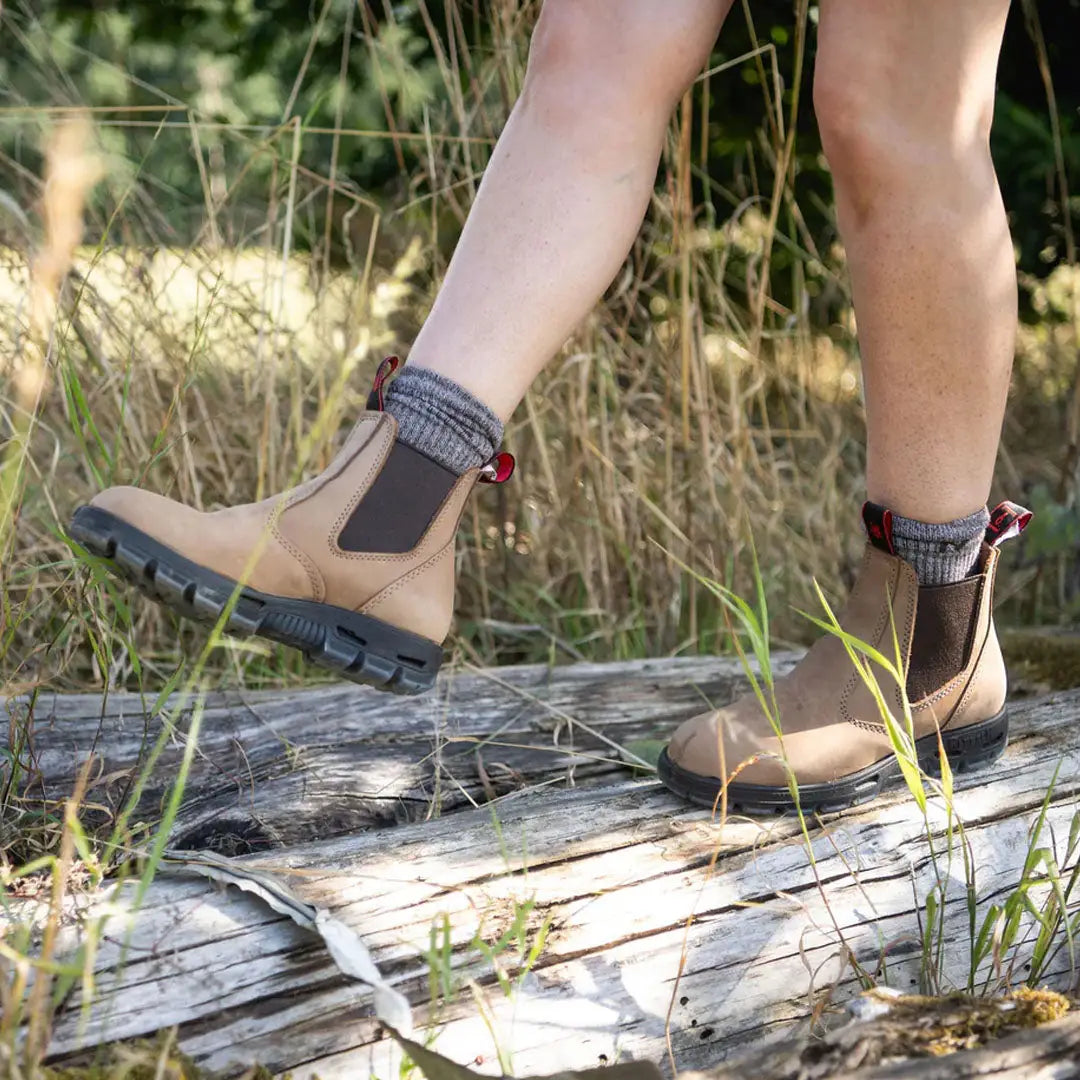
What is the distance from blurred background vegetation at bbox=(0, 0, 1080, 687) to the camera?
2.21 meters

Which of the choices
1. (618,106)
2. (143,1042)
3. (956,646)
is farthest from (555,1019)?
(618,106)

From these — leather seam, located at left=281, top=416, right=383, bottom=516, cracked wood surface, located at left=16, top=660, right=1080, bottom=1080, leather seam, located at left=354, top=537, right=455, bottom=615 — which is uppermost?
leather seam, located at left=281, top=416, right=383, bottom=516

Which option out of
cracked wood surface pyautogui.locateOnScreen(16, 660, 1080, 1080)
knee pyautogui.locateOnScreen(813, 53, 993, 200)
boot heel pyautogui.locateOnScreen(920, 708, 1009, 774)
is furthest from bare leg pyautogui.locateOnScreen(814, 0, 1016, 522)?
cracked wood surface pyautogui.locateOnScreen(16, 660, 1080, 1080)

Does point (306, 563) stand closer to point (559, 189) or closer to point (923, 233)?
point (559, 189)

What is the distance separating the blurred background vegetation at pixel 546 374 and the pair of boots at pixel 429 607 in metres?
0.33

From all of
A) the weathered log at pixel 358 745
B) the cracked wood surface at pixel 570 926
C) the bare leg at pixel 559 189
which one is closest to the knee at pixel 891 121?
the bare leg at pixel 559 189

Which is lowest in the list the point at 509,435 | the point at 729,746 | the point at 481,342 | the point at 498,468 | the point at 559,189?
the point at 729,746

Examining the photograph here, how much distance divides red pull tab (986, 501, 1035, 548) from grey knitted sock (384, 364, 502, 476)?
0.61 meters

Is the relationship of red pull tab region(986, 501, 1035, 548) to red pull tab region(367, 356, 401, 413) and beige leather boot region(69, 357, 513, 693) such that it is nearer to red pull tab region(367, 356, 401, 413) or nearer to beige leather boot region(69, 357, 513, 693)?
beige leather boot region(69, 357, 513, 693)

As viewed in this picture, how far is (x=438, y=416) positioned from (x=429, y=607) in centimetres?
22

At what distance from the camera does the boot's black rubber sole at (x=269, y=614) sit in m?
1.20

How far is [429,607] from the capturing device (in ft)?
4.46

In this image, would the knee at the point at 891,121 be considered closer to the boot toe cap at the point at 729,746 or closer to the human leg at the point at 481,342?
the human leg at the point at 481,342

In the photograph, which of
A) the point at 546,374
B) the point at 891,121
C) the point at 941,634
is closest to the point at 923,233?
the point at 891,121
